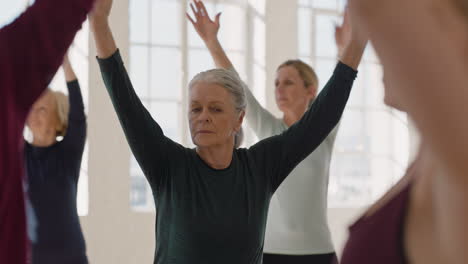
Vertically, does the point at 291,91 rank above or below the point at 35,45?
above

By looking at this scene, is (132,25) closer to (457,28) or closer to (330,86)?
(330,86)

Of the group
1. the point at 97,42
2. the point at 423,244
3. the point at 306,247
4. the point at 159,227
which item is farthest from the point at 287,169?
the point at 423,244

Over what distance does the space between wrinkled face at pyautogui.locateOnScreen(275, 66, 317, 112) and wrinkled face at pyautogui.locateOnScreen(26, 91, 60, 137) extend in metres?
1.36

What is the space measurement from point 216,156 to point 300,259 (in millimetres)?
1357

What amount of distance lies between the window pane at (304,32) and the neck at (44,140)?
4.65 meters

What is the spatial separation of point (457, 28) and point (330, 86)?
1.60 meters

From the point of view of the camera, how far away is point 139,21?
6207 millimetres

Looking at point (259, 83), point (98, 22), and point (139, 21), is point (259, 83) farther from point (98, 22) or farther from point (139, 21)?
point (98, 22)

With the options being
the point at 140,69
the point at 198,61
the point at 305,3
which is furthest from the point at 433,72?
the point at 305,3

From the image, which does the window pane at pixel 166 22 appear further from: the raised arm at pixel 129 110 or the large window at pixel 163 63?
the raised arm at pixel 129 110

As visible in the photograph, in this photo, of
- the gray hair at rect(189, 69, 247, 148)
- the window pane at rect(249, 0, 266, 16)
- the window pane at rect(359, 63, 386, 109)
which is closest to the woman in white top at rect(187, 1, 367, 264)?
the gray hair at rect(189, 69, 247, 148)

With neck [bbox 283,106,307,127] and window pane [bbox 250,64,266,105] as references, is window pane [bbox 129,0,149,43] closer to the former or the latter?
window pane [bbox 250,64,266,105]

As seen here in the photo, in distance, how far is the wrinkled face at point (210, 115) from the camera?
6.95 feet

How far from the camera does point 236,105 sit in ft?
7.38
